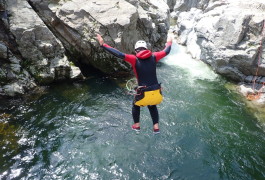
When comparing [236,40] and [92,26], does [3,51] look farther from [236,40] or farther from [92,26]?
[236,40]

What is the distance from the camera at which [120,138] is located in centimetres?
812

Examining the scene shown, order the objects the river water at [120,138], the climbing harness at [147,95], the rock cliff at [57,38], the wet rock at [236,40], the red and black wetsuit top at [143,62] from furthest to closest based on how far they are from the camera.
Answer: the wet rock at [236,40], the rock cliff at [57,38], the river water at [120,138], the climbing harness at [147,95], the red and black wetsuit top at [143,62]

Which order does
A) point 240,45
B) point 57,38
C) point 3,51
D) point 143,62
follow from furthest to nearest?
point 240,45, point 57,38, point 3,51, point 143,62

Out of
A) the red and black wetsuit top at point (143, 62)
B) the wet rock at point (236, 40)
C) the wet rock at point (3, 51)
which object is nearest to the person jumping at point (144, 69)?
the red and black wetsuit top at point (143, 62)

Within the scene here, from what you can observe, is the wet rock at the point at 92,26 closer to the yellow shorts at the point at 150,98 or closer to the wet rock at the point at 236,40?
the wet rock at the point at 236,40

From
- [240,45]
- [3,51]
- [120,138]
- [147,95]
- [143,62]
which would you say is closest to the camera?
[143,62]

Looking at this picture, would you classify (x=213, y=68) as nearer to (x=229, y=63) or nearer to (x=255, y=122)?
(x=229, y=63)

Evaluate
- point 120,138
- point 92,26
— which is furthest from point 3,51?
point 120,138

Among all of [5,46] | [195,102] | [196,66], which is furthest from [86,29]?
[196,66]

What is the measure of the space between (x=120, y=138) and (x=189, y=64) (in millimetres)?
9335

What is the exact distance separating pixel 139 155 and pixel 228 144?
136 inches

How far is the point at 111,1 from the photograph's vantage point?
12.2m

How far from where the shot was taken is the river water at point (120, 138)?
22.7ft

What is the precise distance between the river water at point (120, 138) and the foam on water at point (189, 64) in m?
2.63
